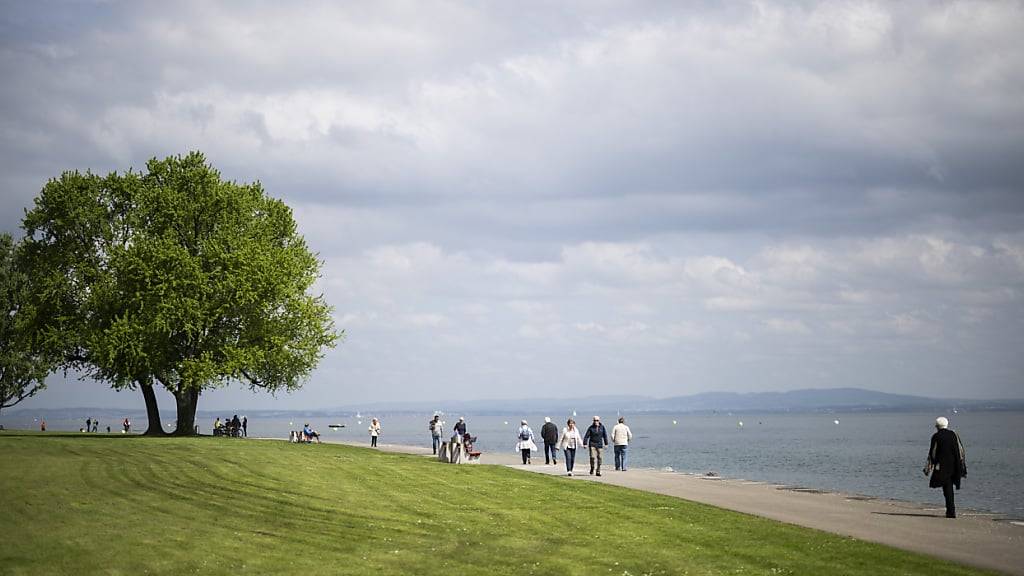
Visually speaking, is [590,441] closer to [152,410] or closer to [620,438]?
[620,438]

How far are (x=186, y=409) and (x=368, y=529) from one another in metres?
40.4

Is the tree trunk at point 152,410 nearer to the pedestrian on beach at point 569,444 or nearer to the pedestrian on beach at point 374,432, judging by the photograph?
the pedestrian on beach at point 374,432

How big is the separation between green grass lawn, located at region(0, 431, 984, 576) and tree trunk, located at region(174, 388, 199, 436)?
25912mm

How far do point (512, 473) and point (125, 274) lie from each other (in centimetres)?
2876

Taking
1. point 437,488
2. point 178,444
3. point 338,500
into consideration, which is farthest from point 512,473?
point 178,444

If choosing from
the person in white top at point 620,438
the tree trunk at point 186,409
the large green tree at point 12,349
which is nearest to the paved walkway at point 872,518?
the person in white top at point 620,438

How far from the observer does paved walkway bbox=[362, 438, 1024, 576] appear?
18.0 m

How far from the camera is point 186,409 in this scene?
56.8 meters

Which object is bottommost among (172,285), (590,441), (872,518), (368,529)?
(872,518)

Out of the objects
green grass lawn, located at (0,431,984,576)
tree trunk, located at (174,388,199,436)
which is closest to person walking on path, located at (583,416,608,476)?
green grass lawn, located at (0,431,984,576)

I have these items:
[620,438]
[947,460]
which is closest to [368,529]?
[947,460]

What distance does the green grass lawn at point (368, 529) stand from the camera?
15.7 metres

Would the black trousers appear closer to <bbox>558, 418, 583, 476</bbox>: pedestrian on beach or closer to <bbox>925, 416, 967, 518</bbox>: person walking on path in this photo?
<bbox>925, 416, 967, 518</bbox>: person walking on path

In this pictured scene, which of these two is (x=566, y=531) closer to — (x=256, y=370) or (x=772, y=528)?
(x=772, y=528)
